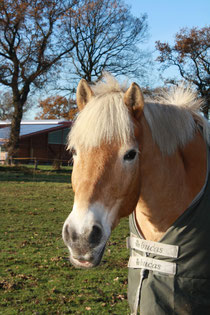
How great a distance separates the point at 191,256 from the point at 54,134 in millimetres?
36079

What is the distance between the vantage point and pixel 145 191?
89.6 inches

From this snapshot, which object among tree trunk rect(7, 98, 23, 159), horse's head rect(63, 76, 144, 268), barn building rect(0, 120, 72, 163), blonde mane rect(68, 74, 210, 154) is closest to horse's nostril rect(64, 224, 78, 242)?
horse's head rect(63, 76, 144, 268)

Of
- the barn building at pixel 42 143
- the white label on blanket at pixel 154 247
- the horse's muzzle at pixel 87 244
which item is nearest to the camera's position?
the horse's muzzle at pixel 87 244

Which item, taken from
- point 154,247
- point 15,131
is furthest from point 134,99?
point 15,131

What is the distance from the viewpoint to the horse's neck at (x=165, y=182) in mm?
2258

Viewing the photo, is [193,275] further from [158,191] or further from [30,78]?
[30,78]

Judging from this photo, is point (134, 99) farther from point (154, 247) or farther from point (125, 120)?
point (154, 247)

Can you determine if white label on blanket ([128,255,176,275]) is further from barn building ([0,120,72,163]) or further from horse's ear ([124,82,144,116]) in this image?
barn building ([0,120,72,163])

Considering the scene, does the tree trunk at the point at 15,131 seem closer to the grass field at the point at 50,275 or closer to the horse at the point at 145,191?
the grass field at the point at 50,275

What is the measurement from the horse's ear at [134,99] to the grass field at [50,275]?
2.83m

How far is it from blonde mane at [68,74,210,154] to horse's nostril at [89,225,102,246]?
0.52 m

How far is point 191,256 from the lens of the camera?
217 centimetres

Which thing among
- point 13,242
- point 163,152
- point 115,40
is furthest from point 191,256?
point 115,40

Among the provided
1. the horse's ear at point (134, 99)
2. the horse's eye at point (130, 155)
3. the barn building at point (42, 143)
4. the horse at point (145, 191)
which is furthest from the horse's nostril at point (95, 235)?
the barn building at point (42, 143)
